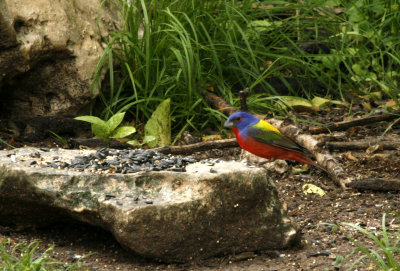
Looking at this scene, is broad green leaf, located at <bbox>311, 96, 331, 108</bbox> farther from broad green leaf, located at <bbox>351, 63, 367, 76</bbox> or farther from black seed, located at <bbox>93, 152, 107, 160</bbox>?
black seed, located at <bbox>93, 152, 107, 160</bbox>

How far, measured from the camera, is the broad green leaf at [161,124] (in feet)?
16.3

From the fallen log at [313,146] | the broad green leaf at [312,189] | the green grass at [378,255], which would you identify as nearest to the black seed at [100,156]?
the green grass at [378,255]

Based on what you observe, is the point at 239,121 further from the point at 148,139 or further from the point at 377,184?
the point at 377,184

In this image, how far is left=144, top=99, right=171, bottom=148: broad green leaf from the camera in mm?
4969

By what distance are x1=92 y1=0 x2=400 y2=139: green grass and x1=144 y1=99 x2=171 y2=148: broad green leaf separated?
0.19m

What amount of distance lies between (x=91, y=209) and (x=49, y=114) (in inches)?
87.1

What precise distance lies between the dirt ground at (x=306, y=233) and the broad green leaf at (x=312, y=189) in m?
0.04

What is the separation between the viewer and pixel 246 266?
9.81ft

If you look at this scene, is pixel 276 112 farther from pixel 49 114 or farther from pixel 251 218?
pixel 251 218

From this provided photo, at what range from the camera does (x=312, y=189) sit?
4141 mm

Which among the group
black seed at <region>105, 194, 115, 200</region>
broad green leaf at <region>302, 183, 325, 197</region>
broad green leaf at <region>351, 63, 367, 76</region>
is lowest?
broad green leaf at <region>302, 183, 325, 197</region>

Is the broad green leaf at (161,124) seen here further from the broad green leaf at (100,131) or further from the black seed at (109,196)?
the black seed at (109,196)

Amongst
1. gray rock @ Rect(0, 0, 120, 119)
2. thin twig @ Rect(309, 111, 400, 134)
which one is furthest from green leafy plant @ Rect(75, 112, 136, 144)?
thin twig @ Rect(309, 111, 400, 134)

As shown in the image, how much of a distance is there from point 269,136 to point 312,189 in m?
0.47
